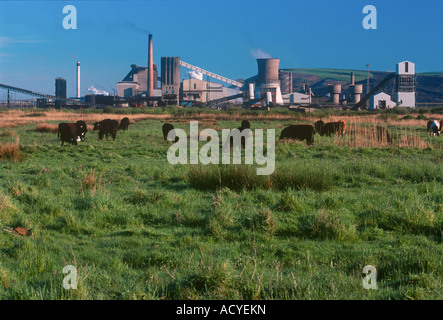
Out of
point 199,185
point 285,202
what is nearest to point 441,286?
point 285,202

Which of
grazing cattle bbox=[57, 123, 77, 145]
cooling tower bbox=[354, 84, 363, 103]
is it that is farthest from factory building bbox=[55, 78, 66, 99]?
grazing cattle bbox=[57, 123, 77, 145]

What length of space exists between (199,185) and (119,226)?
10.9 feet

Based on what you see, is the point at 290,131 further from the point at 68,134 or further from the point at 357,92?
the point at 357,92

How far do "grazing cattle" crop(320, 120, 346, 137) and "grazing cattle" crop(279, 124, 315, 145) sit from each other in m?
3.42

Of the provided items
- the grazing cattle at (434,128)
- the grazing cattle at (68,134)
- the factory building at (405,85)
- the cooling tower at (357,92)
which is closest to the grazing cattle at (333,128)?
the grazing cattle at (434,128)

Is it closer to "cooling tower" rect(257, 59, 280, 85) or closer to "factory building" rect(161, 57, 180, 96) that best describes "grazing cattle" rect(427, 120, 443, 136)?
"cooling tower" rect(257, 59, 280, 85)

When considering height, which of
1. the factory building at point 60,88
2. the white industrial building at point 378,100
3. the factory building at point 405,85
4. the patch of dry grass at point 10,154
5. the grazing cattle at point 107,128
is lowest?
the patch of dry grass at point 10,154

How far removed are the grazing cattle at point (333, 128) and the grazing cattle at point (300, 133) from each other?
134 inches

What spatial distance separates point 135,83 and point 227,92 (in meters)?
33.8

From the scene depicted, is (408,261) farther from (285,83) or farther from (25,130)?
(285,83)

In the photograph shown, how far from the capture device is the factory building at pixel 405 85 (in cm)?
10069

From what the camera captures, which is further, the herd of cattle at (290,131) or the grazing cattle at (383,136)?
the grazing cattle at (383,136)

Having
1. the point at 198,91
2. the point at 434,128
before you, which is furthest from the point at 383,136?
the point at 198,91

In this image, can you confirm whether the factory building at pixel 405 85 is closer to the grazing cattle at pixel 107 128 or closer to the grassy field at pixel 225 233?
the grazing cattle at pixel 107 128
